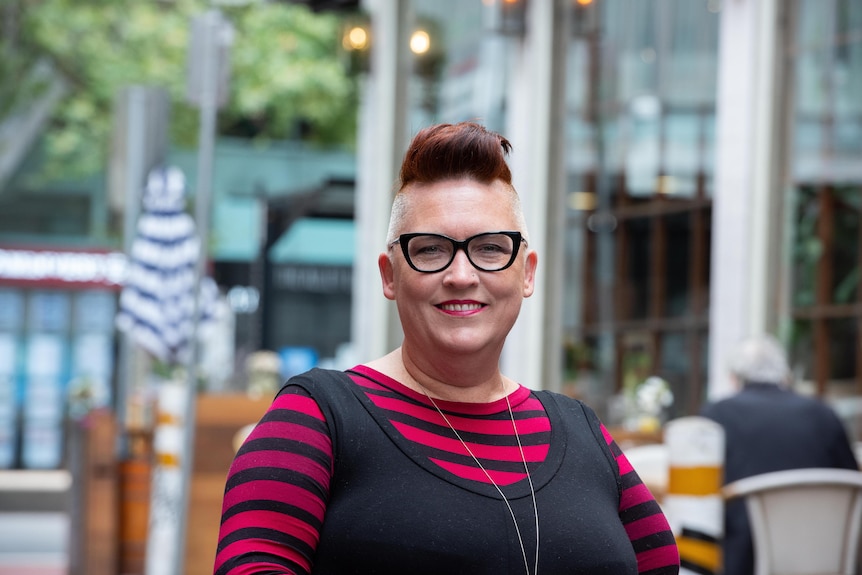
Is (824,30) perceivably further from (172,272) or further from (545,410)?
(545,410)

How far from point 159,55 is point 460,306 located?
60.2ft

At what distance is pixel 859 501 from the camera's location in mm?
4871

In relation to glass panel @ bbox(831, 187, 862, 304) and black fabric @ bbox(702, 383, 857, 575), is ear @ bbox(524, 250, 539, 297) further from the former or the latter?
glass panel @ bbox(831, 187, 862, 304)

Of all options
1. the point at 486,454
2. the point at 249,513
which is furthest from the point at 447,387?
the point at 249,513

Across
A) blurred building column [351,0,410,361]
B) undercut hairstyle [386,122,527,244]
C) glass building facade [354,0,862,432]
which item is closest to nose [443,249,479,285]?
undercut hairstyle [386,122,527,244]

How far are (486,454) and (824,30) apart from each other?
6.18m

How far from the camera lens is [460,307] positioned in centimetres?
184

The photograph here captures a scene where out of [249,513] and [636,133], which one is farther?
[636,133]

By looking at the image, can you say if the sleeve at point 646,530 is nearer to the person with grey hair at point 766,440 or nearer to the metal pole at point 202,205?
the person with grey hair at point 766,440

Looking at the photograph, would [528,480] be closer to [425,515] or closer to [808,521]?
[425,515]

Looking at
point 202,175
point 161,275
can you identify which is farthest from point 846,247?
point 161,275

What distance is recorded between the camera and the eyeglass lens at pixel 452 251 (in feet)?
6.03

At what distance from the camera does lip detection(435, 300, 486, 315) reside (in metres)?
1.84

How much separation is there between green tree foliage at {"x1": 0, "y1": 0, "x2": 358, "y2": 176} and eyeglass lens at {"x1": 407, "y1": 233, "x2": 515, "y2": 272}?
17.4m
